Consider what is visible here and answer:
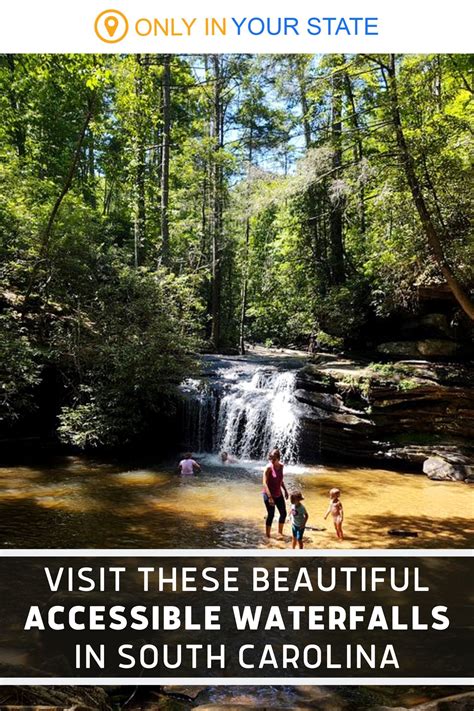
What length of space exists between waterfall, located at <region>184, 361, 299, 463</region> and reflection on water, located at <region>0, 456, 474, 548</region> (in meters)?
1.34

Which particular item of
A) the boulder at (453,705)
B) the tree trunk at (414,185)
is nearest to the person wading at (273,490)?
the boulder at (453,705)

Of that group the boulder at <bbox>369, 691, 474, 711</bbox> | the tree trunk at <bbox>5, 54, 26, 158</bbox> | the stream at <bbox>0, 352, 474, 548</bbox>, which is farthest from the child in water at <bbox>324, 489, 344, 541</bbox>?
the tree trunk at <bbox>5, 54, 26, 158</bbox>

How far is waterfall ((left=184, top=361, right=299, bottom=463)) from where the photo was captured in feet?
49.7

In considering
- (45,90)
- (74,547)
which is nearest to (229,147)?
(45,90)

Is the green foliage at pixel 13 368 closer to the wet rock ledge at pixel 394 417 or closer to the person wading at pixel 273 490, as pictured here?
the person wading at pixel 273 490

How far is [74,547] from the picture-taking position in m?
7.76

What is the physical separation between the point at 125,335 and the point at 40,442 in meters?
4.25

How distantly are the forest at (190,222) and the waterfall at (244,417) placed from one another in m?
1.21

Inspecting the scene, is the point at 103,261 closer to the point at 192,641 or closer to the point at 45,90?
the point at 45,90

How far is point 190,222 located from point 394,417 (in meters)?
15.6

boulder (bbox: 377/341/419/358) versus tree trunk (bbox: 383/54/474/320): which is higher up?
tree trunk (bbox: 383/54/474/320)

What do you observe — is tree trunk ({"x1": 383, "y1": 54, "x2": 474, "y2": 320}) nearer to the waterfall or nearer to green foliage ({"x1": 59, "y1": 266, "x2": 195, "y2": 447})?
the waterfall

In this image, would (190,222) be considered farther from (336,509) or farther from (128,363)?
(336,509)

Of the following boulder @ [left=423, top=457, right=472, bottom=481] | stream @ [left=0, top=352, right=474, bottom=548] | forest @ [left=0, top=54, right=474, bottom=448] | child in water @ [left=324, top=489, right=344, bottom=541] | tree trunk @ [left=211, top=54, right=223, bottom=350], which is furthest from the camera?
tree trunk @ [left=211, top=54, right=223, bottom=350]
